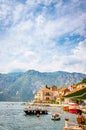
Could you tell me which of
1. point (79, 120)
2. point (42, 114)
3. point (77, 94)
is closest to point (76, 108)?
point (42, 114)

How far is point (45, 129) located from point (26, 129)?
427 centimetres

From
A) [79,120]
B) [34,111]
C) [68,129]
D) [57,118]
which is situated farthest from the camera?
[34,111]

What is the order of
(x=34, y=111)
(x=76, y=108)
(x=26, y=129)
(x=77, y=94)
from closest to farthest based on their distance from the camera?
(x=26, y=129) < (x=77, y=94) < (x=34, y=111) < (x=76, y=108)

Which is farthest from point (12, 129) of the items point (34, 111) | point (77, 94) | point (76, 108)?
point (76, 108)

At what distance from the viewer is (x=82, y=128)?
4366cm

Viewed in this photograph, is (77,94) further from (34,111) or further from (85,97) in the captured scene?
(34,111)

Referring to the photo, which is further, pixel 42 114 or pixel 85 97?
pixel 42 114

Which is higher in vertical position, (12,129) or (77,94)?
(77,94)

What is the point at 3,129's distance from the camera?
66250mm

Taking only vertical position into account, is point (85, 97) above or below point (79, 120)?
above

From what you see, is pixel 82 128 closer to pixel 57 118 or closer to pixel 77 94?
pixel 77 94

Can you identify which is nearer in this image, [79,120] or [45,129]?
[79,120]

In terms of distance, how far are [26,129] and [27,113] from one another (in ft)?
164

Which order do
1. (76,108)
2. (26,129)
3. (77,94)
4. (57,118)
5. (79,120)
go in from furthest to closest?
(76,108) < (57,118) < (77,94) < (26,129) < (79,120)
